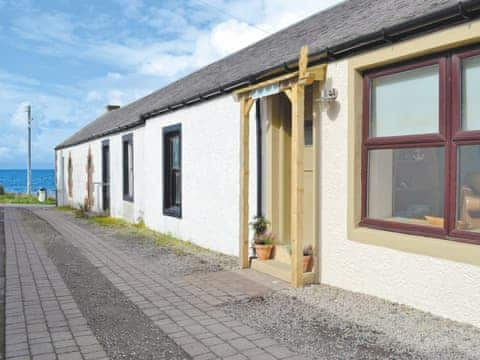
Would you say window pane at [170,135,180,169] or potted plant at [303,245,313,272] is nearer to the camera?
potted plant at [303,245,313,272]

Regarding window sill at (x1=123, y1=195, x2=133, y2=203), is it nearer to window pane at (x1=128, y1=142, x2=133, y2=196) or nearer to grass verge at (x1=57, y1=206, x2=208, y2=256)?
window pane at (x1=128, y1=142, x2=133, y2=196)

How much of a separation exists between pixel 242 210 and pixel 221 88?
96.0 inches

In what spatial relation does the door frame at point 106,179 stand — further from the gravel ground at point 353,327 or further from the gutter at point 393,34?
the gravel ground at point 353,327

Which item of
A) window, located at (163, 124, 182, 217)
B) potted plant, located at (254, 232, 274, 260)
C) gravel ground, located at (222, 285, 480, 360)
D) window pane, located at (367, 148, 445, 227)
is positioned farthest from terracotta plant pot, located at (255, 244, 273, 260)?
window, located at (163, 124, 182, 217)

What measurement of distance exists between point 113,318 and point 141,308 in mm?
418

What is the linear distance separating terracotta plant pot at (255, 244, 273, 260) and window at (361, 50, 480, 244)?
6.46 feet

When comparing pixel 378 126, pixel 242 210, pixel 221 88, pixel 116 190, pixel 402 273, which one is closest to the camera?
pixel 402 273

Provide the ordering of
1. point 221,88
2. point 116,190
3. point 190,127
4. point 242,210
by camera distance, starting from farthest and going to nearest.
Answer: point 116,190
point 190,127
point 221,88
point 242,210

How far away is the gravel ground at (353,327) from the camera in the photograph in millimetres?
3826

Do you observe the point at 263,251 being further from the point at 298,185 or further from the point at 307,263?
the point at 298,185

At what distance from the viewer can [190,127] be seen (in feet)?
32.5

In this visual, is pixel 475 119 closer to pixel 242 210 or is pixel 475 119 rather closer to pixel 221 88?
pixel 242 210

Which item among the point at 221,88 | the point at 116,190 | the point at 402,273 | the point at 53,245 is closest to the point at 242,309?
the point at 402,273

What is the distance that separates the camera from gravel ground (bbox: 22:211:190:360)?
3951 millimetres
